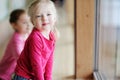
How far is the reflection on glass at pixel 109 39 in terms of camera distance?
1.94 metres

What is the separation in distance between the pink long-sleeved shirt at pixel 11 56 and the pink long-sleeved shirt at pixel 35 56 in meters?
0.64

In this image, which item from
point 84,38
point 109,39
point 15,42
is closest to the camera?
point 109,39

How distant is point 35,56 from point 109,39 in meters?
0.88

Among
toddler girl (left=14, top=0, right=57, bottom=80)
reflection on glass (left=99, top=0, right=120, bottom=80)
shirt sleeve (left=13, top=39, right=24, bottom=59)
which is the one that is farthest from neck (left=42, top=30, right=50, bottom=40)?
shirt sleeve (left=13, top=39, right=24, bottom=59)

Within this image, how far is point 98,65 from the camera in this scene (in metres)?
2.59

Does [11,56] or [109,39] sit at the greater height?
[109,39]

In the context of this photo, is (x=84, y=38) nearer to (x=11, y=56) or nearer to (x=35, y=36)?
(x=11, y=56)

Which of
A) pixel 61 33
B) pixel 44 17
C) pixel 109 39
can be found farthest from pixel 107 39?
pixel 44 17

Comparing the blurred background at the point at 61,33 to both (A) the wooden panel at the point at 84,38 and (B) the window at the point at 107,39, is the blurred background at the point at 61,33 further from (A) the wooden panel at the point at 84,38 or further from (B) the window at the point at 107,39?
(B) the window at the point at 107,39

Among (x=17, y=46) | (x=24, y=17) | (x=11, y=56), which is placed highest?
(x=24, y=17)

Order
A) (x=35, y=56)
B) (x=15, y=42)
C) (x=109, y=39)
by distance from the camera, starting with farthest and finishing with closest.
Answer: (x=15, y=42)
(x=109, y=39)
(x=35, y=56)

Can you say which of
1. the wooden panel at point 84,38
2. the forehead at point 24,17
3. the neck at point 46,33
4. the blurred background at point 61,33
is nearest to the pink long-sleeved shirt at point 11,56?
the forehead at point 24,17

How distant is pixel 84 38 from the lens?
8.30 feet

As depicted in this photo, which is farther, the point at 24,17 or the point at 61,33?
the point at 61,33
